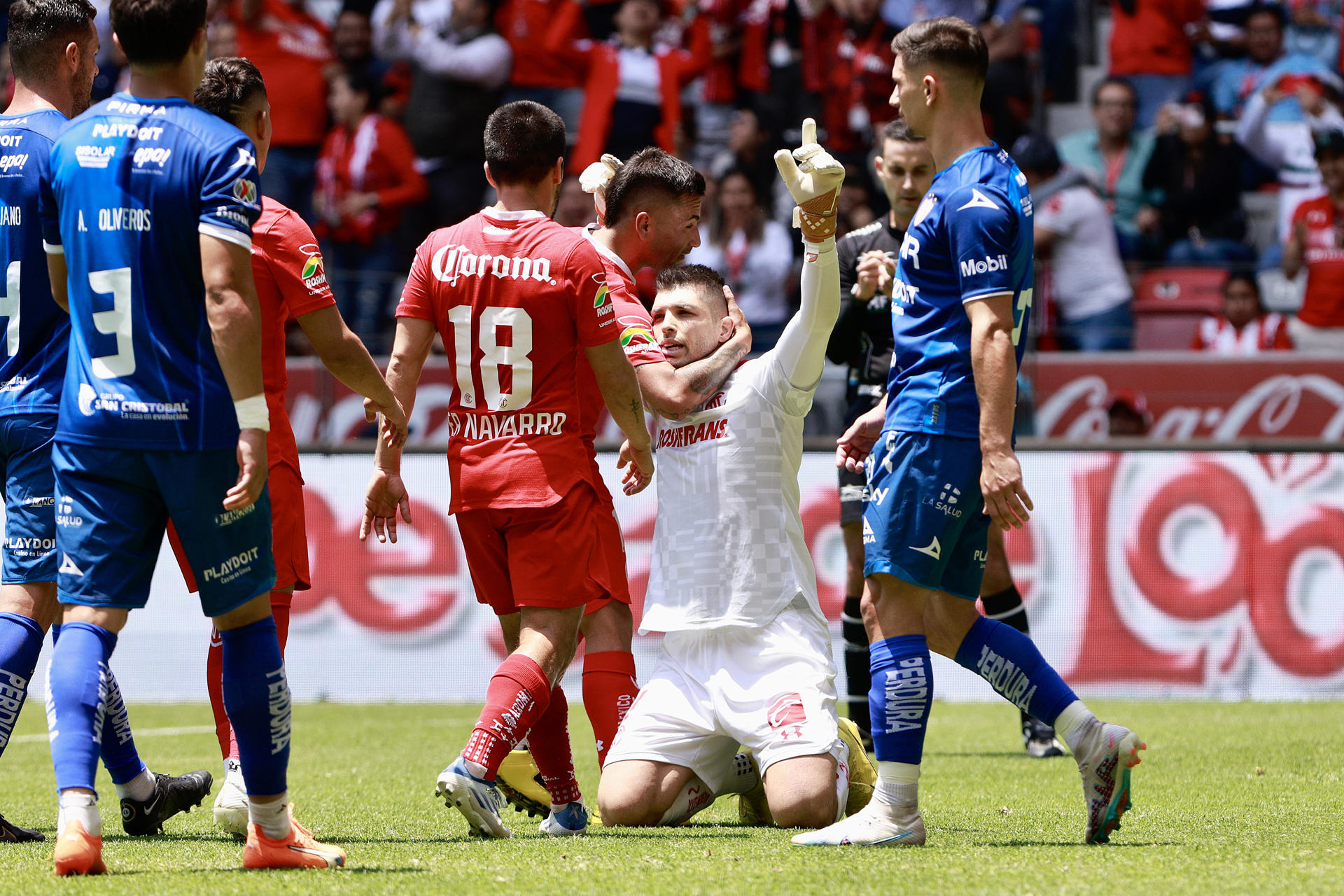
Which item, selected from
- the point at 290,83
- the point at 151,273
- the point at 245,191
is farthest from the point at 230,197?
the point at 290,83

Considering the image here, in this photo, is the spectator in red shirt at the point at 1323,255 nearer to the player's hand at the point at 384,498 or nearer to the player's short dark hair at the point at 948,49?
the player's short dark hair at the point at 948,49

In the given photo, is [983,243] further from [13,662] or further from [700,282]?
[13,662]

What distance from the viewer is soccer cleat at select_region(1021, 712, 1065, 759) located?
21.4ft

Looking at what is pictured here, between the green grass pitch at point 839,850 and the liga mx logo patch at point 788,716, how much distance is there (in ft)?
0.96

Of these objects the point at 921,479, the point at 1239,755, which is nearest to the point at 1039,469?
the point at 1239,755

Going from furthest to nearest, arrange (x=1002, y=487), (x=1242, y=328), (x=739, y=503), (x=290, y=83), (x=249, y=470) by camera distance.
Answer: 1. (x=290, y=83)
2. (x=1242, y=328)
3. (x=739, y=503)
4. (x=1002, y=487)
5. (x=249, y=470)

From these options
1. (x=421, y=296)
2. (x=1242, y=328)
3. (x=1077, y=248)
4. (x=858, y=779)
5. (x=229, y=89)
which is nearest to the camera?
(x=229, y=89)

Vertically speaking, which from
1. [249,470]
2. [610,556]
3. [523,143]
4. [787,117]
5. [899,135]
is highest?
[787,117]

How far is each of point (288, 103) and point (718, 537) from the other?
1126cm

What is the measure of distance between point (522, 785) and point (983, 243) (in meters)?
2.27

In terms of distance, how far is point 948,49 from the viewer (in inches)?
159

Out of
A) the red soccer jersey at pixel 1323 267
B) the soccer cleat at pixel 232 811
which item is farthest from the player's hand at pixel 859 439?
the red soccer jersey at pixel 1323 267

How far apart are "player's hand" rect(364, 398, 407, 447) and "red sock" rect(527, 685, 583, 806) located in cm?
90

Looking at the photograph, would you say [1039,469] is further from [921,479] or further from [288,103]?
[288,103]
